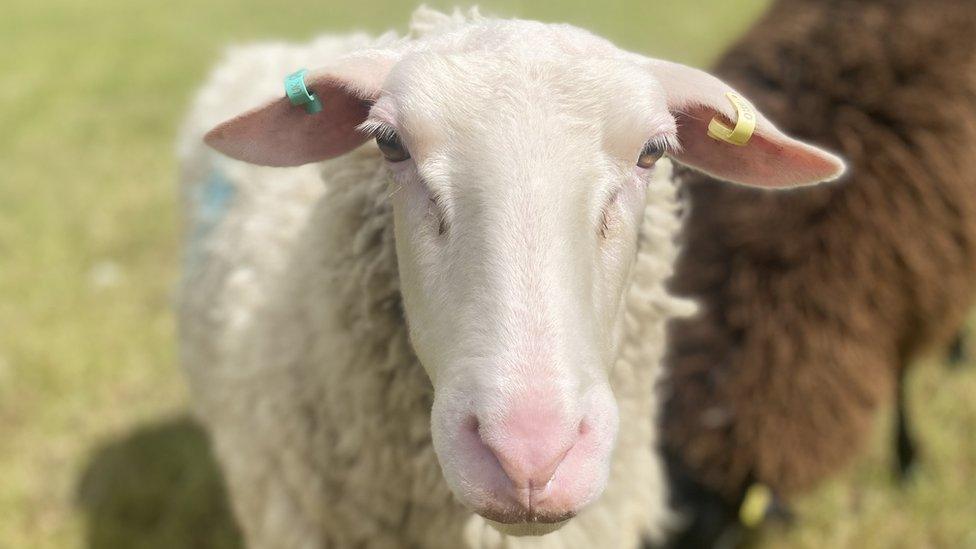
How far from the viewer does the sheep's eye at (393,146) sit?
4.42 feet

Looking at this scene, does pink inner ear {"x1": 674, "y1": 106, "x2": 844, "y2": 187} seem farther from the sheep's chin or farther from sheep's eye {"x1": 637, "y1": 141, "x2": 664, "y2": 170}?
the sheep's chin

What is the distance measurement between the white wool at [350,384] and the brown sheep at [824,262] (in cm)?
48

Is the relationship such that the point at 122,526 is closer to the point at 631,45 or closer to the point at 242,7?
the point at 631,45

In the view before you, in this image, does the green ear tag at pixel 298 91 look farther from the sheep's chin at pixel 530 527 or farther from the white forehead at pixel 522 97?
the sheep's chin at pixel 530 527

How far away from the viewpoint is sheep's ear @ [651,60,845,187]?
144 centimetres

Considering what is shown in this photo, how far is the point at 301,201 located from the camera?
2045 mm

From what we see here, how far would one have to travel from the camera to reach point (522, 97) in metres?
1.27

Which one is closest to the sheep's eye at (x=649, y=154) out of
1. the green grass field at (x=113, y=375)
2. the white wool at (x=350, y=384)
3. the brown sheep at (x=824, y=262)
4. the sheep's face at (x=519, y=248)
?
the sheep's face at (x=519, y=248)

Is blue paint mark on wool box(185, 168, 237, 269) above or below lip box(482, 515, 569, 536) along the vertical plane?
below

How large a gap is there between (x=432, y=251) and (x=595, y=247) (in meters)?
0.24

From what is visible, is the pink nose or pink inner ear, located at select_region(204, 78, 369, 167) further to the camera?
pink inner ear, located at select_region(204, 78, 369, 167)

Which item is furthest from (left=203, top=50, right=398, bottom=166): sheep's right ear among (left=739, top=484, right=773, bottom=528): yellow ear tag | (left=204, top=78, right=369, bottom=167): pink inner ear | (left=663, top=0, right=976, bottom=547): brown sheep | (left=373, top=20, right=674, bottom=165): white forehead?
(left=739, top=484, right=773, bottom=528): yellow ear tag

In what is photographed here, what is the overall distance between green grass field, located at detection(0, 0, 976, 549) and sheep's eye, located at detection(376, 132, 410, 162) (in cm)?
94

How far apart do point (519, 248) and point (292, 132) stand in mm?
533
